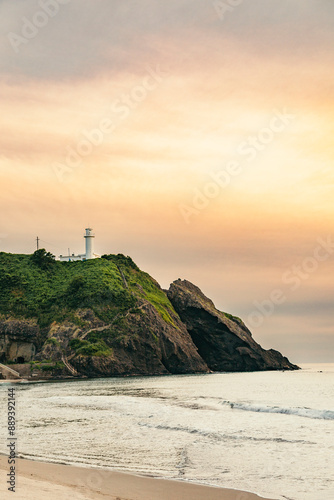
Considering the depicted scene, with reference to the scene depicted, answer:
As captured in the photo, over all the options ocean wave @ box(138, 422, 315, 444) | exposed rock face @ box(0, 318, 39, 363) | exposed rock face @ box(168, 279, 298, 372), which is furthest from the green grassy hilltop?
ocean wave @ box(138, 422, 315, 444)

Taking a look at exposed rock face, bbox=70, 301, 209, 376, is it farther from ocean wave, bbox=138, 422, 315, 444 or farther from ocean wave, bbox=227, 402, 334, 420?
ocean wave, bbox=138, 422, 315, 444

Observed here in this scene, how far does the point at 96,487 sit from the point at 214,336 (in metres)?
120

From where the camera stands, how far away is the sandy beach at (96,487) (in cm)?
1017

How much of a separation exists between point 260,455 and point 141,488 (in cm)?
538

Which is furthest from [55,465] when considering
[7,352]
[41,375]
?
[7,352]

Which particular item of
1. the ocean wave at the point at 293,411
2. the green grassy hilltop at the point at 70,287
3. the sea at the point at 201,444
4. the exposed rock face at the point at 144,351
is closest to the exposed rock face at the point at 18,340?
the green grassy hilltop at the point at 70,287

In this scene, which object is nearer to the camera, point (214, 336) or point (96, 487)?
point (96, 487)

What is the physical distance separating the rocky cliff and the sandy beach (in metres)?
78.1

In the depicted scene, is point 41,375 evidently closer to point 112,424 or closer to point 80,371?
point 80,371

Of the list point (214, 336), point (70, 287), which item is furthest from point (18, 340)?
point (214, 336)

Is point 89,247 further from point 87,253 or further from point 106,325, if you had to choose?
point 106,325

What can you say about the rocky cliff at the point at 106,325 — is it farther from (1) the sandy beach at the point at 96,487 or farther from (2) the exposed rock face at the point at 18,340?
(1) the sandy beach at the point at 96,487

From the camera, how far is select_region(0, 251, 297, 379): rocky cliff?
323 ft

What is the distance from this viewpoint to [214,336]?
130m
